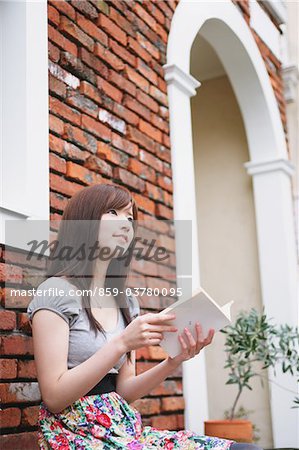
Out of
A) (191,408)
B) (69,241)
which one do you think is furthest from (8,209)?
(191,408)

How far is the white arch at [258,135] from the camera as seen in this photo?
3.67 meters

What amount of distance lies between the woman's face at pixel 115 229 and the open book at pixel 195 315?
11.4 inches

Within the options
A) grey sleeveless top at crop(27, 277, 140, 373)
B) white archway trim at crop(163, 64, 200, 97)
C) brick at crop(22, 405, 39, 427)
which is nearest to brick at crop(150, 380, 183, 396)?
brick at crop(22, 405, 39, 427)

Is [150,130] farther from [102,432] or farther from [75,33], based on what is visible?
[102,432]

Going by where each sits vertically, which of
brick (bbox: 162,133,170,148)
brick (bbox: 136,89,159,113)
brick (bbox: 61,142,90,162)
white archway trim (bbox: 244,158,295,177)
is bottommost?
brick (bbox: 61,142,90,162)

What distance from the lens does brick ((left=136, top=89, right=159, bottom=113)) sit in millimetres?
3356

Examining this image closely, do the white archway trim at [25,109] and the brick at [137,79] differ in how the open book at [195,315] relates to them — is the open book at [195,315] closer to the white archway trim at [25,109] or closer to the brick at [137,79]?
the white archway trim at [25,109]

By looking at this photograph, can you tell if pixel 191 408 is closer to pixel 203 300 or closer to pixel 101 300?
pixel 101 300

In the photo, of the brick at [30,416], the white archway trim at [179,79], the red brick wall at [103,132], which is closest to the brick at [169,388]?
the red brick wall at [103,132]

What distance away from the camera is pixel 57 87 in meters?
2.71

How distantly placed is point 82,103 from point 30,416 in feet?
4.24

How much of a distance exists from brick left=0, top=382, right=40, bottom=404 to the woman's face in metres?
0.55

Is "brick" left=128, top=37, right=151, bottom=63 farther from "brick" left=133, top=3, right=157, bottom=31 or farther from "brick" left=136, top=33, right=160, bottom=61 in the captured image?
"brick" left=133, top=3, right=157, bottom=31

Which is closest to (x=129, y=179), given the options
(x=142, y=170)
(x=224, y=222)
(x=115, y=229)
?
(x=142, y=170)
